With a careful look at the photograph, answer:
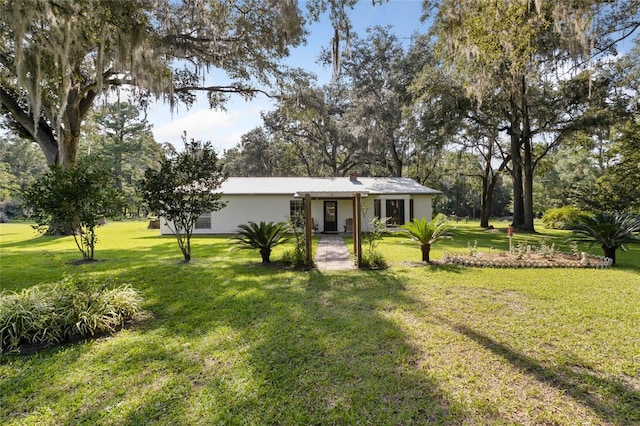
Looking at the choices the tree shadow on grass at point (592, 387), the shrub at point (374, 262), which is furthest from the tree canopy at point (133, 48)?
the tree shadow on grass at point (592, 387)

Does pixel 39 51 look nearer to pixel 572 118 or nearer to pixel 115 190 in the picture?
pixel 115 190

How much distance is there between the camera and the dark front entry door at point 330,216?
17109 mm

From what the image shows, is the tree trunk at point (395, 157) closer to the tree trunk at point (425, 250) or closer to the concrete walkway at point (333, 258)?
the concrete walkway at point (333, 258)

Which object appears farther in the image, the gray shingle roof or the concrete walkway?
the gray shingle roof

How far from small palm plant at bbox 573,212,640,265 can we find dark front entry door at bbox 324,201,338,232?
1078 centimetres

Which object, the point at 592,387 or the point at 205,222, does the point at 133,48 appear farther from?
the point at 205,222

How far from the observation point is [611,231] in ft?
25.1

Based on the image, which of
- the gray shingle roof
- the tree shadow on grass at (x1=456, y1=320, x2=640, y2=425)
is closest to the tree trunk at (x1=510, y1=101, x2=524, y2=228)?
the gray shingle roof

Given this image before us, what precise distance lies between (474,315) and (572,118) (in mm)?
16547

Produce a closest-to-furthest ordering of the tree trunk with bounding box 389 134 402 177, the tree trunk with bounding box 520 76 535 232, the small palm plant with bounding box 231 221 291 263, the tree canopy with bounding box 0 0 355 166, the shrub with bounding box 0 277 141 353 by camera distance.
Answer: the shrub with bounding box 0 277 141 353 < the tree canopy with bounding box 0 0 355 166 < the small palm plant with bounding box 231 221 291 263 < the tree trunk with bounding box 520 76 535 232 < the tree trunk with bounding box 389 134 402 177

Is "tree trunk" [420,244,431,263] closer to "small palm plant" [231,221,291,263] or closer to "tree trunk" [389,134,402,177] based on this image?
"small palm plant" [231,221,291,263]

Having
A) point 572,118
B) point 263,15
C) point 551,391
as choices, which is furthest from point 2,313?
point 572,118

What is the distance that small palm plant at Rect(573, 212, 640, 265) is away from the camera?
7.61 metres

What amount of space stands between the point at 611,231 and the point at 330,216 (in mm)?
11585
